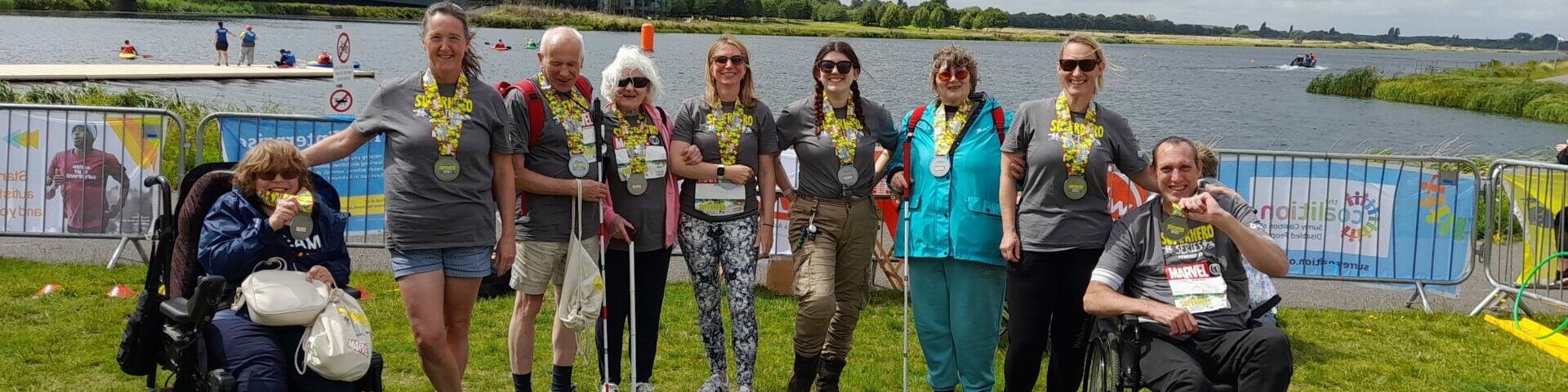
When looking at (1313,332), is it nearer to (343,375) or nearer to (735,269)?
(735,269)

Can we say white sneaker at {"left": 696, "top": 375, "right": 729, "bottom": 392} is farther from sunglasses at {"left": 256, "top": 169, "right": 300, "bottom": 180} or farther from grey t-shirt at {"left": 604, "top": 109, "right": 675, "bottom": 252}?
sunglasses at {"left": 256, "top": 169, "right": 300, "bottom": 180}

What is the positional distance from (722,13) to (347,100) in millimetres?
86265

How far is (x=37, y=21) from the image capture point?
189 ft

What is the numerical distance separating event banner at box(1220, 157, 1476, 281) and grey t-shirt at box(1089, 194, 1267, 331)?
4056mm

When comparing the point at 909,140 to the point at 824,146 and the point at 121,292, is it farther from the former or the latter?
the point at 121,292

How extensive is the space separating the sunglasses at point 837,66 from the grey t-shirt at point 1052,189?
675 mm

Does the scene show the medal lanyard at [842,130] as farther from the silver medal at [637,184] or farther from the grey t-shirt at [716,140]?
the silver medal at [637,184]

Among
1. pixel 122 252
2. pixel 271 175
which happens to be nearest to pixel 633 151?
pixel 271 175

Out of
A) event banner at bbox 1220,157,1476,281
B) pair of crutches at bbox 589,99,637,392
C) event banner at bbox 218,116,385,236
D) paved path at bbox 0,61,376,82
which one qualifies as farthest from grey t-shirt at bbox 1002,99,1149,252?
paved path at bbox 0,61,376,82

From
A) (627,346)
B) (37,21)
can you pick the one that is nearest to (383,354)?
(627,346)

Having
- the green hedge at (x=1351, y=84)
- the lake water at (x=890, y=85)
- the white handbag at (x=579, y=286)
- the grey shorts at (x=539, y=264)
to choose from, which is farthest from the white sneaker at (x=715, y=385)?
the green hedge at (x=1351, y=84)

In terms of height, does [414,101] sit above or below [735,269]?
above

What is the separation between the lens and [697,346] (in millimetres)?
6254

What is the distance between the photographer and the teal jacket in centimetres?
474
